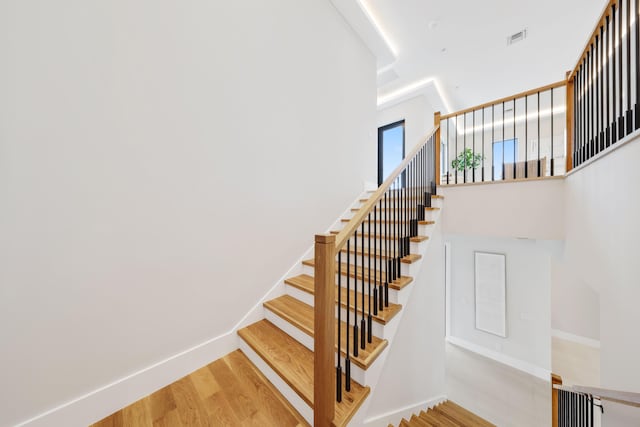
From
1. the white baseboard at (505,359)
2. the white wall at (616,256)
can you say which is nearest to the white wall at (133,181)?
the white wall at (616,256)

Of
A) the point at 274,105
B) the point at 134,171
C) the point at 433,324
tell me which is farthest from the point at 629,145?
the point at 134,171

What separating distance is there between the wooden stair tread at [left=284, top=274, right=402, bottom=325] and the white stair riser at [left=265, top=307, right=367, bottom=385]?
334mm

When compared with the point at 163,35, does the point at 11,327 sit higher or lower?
Result: lower

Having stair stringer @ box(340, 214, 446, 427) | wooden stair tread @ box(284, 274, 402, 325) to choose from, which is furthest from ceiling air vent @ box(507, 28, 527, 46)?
wooden stair tread @ box(284, 274, 402, 325)

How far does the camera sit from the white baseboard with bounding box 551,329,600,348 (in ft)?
16.5

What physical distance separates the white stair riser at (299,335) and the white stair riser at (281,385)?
0.99ft

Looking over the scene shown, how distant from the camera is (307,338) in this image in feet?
5.98

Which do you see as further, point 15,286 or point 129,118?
point 129,118

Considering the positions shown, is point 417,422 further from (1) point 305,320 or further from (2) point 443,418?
(1) point 305,320

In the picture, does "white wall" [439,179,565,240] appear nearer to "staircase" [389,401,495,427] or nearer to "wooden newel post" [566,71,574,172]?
"wooden newel post" [566,71,574,172]

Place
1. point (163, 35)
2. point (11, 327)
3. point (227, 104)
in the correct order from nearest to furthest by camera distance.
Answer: point (11, 327), point (163, 35), point (227, 104)

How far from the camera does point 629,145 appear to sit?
121 centimetres

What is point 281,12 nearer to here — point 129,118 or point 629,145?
point 129,118

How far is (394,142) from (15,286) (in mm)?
6382
